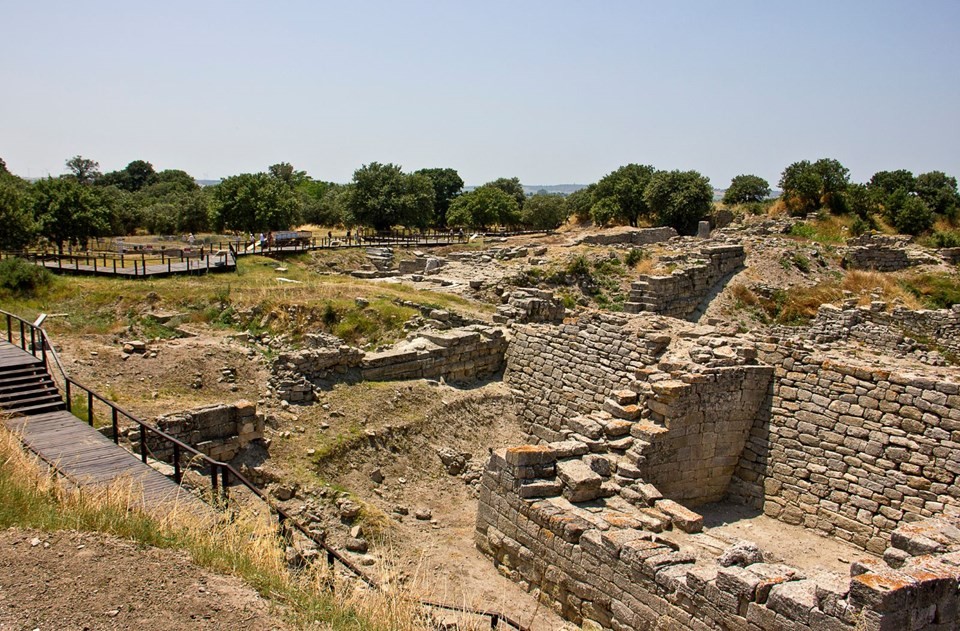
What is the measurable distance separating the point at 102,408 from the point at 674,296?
61.7 ft

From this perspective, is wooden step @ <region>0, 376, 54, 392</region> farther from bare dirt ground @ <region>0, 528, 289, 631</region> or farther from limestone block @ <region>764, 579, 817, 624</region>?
limestone block @ <region>764, 579, 817, 624</region>

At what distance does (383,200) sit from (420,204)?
10.5 ft

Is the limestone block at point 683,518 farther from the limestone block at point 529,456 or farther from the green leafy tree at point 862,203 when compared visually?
the green leafy tree at point 862,203

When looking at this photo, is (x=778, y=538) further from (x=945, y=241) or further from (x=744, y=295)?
(x=945, y=241)

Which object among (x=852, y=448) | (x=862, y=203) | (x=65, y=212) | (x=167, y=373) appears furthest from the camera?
(x=862, y=203)

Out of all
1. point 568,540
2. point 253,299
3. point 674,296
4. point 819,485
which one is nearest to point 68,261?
point 253,299

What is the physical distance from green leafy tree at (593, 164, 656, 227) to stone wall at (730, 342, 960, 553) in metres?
42.3

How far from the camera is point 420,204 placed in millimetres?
52406

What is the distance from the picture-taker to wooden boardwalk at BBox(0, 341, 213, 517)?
836cm

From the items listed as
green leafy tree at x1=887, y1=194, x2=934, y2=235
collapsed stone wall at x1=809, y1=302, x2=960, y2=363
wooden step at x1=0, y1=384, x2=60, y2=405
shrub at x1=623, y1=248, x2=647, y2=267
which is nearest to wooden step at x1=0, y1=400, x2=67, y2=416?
wooden step at x1=0, y1=384, x2=60, y2=405

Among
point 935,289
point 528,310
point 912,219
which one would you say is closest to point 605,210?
point 912,219

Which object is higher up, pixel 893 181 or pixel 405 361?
pixel 893 181

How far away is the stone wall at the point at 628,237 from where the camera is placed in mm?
41094

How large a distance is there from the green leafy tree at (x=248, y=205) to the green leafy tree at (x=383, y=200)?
7131mm
